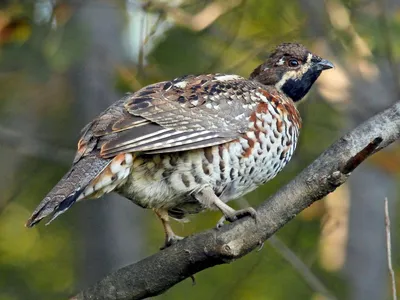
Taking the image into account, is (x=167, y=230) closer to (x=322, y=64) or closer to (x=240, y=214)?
(x=240, y=214)

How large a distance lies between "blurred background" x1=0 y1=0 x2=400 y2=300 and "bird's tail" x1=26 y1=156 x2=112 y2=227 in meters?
2.77

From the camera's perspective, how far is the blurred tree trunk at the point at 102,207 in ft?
33.5

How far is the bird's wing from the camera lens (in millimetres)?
5914

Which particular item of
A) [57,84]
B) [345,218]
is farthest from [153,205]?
[57,84]

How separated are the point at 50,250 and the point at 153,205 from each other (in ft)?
19.5

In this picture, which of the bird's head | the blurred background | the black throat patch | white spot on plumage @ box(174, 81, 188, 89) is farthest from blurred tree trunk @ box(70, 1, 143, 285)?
white spot on plumage @ box(174, 81, 188, 89)

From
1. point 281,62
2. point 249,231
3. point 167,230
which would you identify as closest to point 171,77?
point 281,62

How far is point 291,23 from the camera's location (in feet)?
31.8

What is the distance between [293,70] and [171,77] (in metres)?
1.79

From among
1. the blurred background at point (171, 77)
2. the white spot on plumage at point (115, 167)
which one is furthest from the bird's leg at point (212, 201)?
the blurred background at point (171, 77)

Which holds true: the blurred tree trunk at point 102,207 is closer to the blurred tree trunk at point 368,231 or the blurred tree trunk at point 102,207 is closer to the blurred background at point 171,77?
the blurred background at point 171,77

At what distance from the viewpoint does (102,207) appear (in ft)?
34.3

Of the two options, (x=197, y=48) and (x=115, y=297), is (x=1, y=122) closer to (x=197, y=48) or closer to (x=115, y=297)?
(x=197, y=48)

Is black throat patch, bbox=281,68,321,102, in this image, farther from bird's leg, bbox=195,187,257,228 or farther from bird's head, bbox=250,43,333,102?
bird's leg, bbox=195,187,257,228
